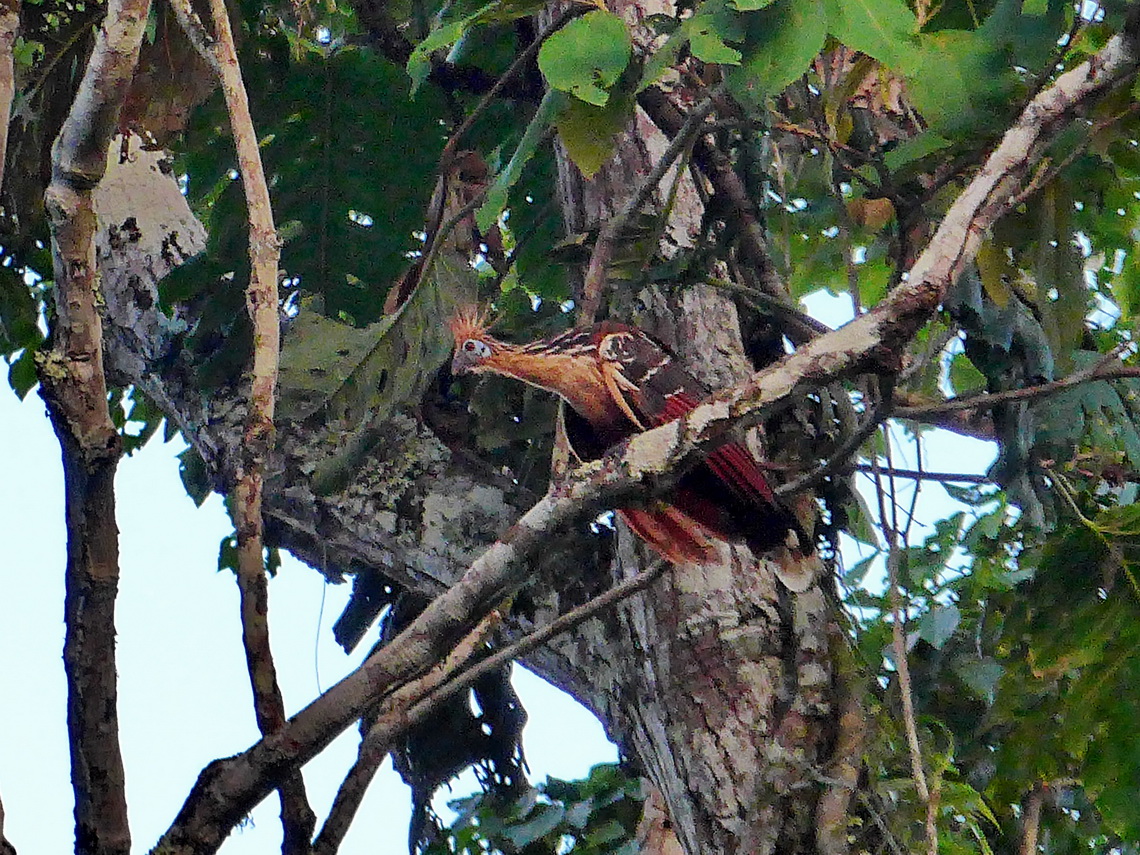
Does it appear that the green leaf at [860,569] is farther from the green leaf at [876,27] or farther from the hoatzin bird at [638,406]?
the green leaf at [876,27]

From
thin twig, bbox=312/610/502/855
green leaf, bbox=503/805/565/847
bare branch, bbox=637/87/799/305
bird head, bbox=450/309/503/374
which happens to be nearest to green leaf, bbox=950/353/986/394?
bare branch, bbox=637/87/799/305

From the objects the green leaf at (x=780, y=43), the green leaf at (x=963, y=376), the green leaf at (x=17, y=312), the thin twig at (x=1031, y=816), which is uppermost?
the green leaf at (x=17, y=312)

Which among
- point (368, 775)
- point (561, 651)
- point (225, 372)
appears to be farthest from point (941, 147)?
point (225, 372)

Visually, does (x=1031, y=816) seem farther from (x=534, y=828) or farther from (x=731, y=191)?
(x=731, y=191)

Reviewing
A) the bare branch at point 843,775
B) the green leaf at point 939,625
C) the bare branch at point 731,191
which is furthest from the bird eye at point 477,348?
the green leaf at point 939,625

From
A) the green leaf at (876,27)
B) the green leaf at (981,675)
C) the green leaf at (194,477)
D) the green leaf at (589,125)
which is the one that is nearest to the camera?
the green leaf at (876,27)

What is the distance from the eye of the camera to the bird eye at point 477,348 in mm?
1650

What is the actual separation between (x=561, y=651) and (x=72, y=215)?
3.29ft

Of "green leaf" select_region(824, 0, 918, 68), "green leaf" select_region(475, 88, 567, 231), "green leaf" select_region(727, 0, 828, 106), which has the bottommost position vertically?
"green leaf" select_region(824, 0, 918, 68)

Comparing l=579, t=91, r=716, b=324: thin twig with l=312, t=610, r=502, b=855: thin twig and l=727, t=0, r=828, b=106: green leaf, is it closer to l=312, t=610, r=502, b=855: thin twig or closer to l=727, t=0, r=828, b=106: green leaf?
l=727, t=0, r=828, b=106: green leaf

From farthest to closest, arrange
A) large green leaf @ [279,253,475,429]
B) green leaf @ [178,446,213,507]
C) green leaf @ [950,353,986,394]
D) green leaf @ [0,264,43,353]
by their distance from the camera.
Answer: green leaf @ [950,353,986,394]
green leaf @ [178,446,213,507]
green leaf @ [0,264,43,353]
large green leaf @ [279,253,475,429]

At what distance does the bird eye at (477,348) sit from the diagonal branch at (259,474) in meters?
0.43

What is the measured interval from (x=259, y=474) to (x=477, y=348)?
0.47 metres

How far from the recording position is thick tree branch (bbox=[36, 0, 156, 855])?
1103 mm
